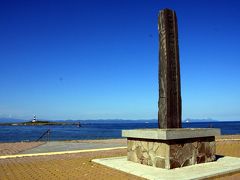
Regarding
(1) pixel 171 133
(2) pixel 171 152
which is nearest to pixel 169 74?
(1) pixel 171 133

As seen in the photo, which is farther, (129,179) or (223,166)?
(223,166)

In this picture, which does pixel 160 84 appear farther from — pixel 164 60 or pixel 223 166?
pixel 223 166

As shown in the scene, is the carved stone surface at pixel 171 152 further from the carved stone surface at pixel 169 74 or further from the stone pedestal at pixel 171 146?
the carved stone surface at pixel 169 74

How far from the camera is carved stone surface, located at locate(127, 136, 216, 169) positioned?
847 cm

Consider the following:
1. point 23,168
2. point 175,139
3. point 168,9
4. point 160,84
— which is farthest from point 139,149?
point 168,9

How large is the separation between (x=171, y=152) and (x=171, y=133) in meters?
0.54

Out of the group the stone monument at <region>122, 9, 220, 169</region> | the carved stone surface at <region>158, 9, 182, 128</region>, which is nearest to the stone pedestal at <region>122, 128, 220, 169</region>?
the stone monument at <region>122, 9, 220, 169</region>

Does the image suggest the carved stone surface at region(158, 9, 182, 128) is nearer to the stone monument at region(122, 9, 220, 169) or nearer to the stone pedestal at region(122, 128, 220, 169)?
the stone monument at region(122, 9, 220, 169)

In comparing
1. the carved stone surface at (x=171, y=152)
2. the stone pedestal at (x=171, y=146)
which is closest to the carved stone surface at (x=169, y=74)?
the stone pedestal at (x=171, y=146)

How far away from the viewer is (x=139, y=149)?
9.42 meters

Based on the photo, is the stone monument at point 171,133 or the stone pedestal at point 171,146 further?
the stone monument at point 171,133

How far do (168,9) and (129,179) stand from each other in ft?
17.9

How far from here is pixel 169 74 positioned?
30.8 feet

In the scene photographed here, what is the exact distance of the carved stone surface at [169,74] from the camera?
929cm
